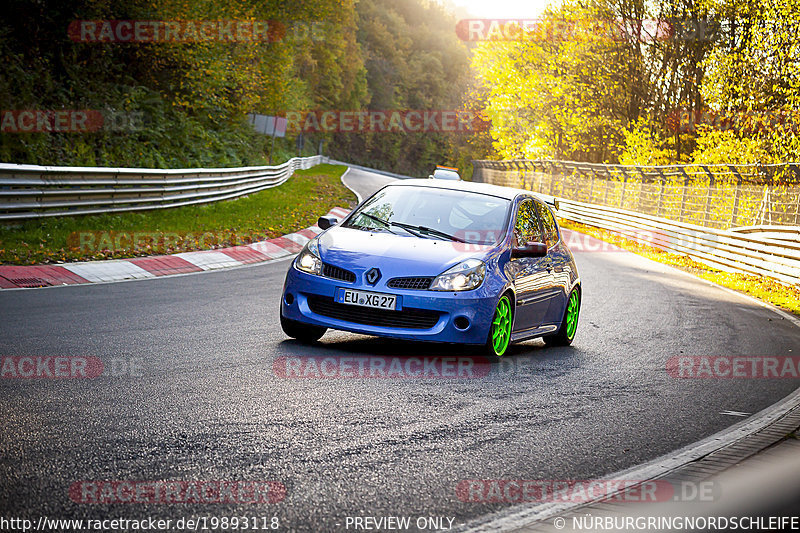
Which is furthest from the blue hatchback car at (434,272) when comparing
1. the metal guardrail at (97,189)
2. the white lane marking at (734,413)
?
the metal guardrail at (97,189)

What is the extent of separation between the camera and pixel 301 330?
8156 millimetres

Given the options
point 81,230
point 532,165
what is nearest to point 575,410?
point 81,230

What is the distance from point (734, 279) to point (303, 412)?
16611mm

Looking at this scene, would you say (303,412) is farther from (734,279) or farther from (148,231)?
(734,279)

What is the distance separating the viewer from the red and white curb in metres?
11.2

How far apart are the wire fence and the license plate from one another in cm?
1630

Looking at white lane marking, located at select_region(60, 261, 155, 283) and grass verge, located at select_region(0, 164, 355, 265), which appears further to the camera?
grass verge, located at select_region(0, 164, 355, 265)

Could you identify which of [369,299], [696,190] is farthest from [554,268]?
[696,190]

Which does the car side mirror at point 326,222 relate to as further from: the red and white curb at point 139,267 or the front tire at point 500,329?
the red and white curb at point 139,267

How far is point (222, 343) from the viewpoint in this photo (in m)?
7.86

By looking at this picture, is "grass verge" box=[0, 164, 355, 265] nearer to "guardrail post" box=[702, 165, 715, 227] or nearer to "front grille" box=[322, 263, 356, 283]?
"front grille" box=[322, 263, 356, 283]

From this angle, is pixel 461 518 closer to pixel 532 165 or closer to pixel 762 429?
pixel 762 429

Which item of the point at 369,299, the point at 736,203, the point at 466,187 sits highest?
the point at 466,187

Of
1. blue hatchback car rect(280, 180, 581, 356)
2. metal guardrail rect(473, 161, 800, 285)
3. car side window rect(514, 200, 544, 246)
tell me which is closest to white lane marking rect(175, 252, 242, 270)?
blue hatchback car rect(280, 180, 581, 356)
